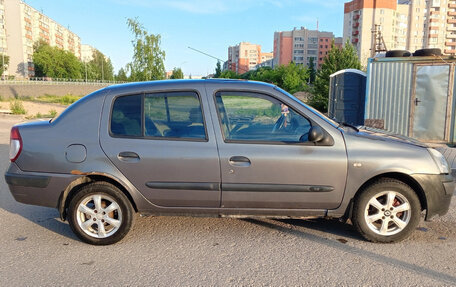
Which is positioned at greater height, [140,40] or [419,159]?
[140,40]

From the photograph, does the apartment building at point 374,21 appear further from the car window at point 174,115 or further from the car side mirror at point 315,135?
the car window at point 174,115

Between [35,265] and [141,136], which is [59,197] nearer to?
[35,265]

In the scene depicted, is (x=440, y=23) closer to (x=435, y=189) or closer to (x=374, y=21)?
(x=374, y=21)

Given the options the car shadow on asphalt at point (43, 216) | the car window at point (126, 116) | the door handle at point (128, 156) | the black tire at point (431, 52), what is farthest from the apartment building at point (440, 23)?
the door handle at point (128, 156)

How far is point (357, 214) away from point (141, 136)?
7.73 ft

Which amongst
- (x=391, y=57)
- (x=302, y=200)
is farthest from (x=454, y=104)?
(x=302, y=200)

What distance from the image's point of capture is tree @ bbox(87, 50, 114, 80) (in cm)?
12119

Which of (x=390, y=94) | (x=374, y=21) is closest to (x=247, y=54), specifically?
(x=374, y=21)

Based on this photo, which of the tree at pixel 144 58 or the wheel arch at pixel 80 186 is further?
the tree at pixel 144 58

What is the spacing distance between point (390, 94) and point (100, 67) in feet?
437

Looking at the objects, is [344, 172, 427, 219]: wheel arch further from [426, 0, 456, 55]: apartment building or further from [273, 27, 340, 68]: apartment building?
[273, 27, 340, 68]: apartment building

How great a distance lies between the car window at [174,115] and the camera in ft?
13.0

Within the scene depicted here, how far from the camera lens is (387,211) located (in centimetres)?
396

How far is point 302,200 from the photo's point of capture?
3.93 m
